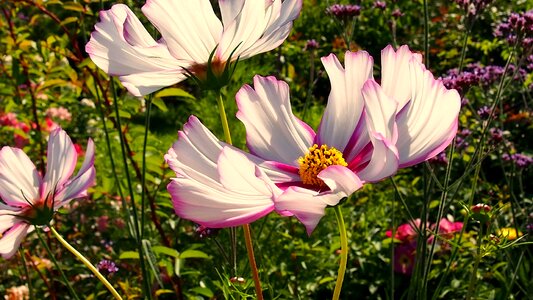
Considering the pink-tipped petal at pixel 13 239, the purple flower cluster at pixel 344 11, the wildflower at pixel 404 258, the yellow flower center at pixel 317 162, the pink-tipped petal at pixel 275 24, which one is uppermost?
the pink-tipped petal at pixel 275 24

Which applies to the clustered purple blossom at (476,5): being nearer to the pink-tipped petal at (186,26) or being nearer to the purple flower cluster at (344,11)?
the purple flower cluster at (344,11)

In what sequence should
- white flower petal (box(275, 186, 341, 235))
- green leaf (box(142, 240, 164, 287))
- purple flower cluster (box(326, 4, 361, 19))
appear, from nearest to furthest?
white flower petal (box(275, 186, 341, 235))
green leaf (box(142, 240, 164, 287))
purple flower cluster (box(326, 4, 361, 19))

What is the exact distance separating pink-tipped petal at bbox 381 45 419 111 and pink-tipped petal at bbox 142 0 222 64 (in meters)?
0.14

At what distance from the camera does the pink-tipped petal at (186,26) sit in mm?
533

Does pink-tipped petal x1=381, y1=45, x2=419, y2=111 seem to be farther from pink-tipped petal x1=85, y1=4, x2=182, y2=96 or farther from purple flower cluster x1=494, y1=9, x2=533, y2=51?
purple flower cluster x1=494, y1=9, x2=533, y2=51

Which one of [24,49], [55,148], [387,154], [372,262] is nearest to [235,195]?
[387,154]

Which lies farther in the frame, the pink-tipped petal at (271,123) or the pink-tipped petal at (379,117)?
the pink-tipped petal at (271,123)

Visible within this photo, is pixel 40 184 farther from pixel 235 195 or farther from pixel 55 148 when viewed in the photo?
pixel 235 195

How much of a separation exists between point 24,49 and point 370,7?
306cm

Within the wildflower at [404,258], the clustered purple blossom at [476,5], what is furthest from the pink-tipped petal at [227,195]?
the wildflower at [404,258]

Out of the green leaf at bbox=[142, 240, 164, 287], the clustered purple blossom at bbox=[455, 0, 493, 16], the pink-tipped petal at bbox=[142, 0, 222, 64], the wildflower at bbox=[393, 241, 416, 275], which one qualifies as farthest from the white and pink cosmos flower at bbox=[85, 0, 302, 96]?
the wildflower at bbox=[393, 241, 416, 275]

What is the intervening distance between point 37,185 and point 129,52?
9.3 inches

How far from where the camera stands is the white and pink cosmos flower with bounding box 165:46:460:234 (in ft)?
1.40

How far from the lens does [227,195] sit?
1.45 ft
